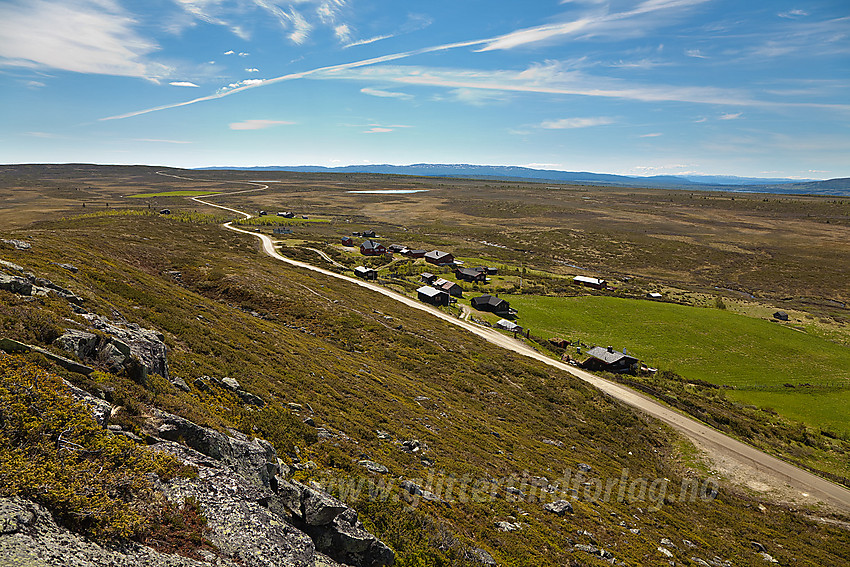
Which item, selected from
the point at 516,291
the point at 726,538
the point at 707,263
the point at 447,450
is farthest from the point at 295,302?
the point at 707,263

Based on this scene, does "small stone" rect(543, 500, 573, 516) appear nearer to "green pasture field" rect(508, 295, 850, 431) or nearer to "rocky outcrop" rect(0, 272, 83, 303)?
"rocky outcrop" rect(0, 272, 83, 303)

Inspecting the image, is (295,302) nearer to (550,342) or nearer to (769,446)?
(550,342)

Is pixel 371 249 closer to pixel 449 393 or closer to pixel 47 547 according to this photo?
pixel 449 393

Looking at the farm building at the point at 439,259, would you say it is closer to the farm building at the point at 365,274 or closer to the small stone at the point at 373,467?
the farm building at the point at 365,274

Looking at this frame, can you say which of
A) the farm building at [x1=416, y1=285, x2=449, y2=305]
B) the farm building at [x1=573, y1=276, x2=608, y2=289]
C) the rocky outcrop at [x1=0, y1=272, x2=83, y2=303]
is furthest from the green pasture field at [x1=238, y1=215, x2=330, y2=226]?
the rocky outcrop at [x1=0, y1=272, x2=83, y2=303]

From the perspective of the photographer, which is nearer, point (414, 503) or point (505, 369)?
point (414, 503)

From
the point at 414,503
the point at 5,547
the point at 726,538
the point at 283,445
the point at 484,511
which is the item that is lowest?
the point at 726,538

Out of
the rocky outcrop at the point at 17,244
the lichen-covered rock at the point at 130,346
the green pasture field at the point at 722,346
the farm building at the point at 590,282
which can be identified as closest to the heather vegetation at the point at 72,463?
the lichen-covered rock at the point at 130,346
